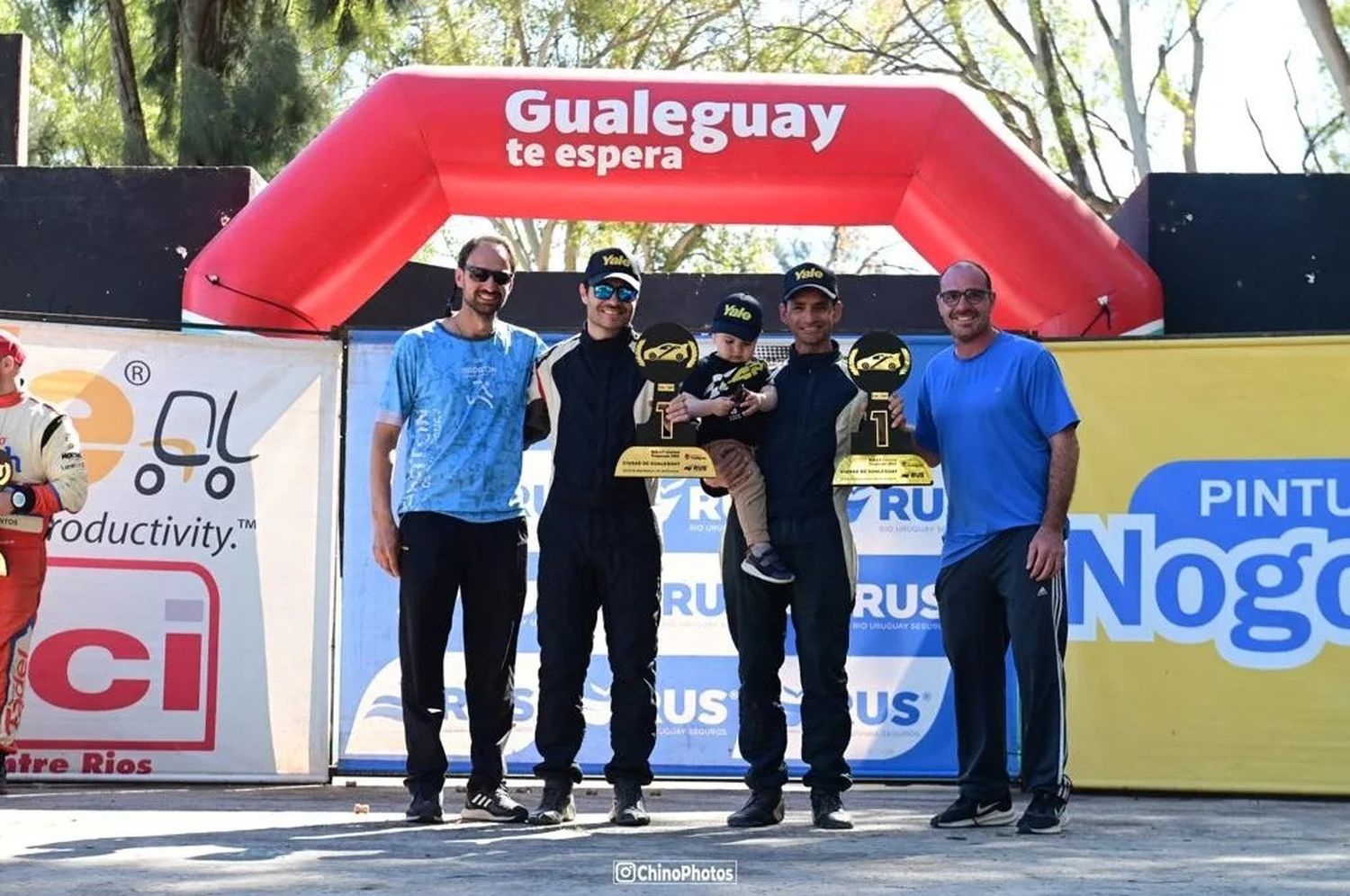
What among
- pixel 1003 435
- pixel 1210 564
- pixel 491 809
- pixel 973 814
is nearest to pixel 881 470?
pixel 1003 435

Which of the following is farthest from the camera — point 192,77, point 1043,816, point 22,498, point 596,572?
point 192,77

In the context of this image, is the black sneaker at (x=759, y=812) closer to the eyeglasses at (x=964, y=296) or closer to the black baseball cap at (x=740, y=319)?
the black baseball cap at (x=740, y=319)

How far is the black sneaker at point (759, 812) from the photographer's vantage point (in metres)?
6.08

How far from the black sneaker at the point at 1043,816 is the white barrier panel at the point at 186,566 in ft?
9.97

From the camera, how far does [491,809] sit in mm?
6109

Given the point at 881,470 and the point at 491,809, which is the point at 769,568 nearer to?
the point at 881,470

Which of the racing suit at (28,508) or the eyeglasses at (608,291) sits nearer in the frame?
the eyeglasses at (608,291)

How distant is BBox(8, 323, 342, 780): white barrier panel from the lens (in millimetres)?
7590

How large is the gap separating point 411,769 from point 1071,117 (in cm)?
2112

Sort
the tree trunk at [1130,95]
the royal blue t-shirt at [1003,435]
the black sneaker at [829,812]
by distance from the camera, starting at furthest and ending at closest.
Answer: the tree trunk at [1130,95] → the royal blue t-shirt at [1003,435] → the black sneaker at [829,812]

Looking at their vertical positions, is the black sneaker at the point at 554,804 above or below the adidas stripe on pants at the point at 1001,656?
below

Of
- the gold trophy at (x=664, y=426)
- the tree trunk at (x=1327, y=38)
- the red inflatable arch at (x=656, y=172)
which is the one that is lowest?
the gold trophy at (x=664, y=426)

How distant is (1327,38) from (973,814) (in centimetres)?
1211

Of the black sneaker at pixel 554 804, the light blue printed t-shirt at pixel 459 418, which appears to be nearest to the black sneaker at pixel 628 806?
the black sneaker at pixel 554 804
